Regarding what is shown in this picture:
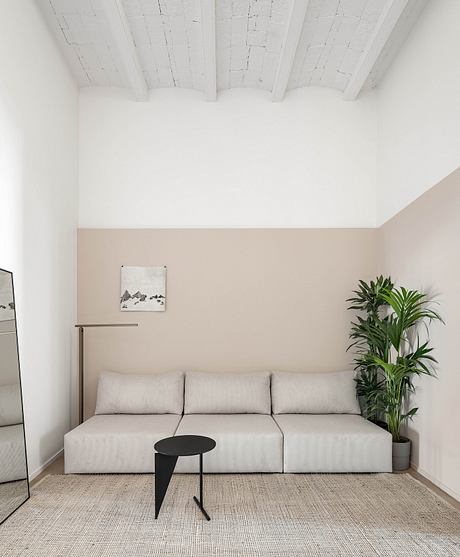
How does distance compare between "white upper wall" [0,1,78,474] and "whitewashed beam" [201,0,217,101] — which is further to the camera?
"whitewashed beam" [201,0,217,101]

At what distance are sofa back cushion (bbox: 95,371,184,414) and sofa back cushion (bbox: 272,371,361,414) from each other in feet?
3.14

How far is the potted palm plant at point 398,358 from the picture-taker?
4.63 m

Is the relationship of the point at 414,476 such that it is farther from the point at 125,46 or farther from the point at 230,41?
the point at 125,46

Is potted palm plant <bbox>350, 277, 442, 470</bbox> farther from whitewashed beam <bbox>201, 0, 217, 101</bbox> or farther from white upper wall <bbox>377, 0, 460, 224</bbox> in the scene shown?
whitewashed beam <bbox>201, 0, 217, 101</bbox>

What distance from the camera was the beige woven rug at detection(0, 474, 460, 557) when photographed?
3.27 metres

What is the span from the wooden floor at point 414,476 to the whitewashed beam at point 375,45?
11.8 feet

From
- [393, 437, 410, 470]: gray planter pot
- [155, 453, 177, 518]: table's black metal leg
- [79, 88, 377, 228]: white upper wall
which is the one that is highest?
[79, 88, 377, 228]: white upper wall

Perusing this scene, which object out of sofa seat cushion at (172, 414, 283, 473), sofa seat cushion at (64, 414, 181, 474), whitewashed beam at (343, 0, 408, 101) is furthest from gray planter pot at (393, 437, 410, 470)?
whitewashed beam at (343, 0, 408, 101)

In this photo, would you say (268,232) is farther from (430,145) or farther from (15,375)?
(15,375)

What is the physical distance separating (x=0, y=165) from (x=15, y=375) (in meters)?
1.46

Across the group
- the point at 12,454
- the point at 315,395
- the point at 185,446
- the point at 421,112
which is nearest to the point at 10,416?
the point at 12,454

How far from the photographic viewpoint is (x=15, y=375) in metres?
3.98

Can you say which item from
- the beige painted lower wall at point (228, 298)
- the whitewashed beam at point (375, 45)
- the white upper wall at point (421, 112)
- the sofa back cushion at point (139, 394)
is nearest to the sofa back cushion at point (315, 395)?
the beige painted lower wall at point (228, 298)

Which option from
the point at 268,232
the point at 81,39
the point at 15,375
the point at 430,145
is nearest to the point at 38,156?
the point at 81,39
